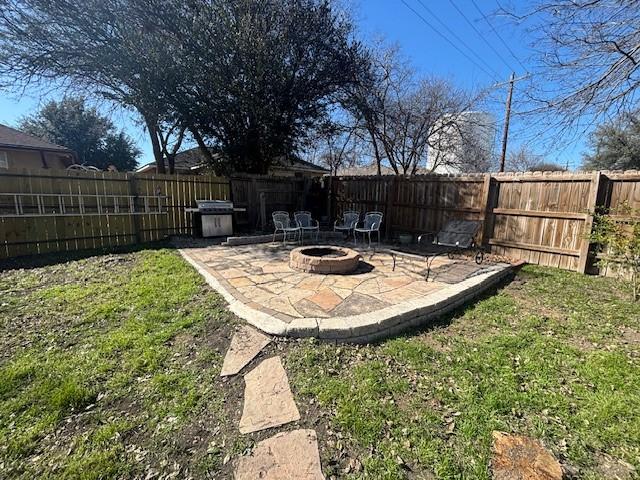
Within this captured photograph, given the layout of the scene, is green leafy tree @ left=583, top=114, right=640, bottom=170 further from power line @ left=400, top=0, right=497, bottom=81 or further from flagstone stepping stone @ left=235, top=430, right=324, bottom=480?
flagstone stepping stone @ left=235, top=430, right=324, bottom=480

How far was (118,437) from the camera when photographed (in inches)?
68.3

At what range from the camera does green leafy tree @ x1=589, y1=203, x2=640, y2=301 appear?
13.1 feet

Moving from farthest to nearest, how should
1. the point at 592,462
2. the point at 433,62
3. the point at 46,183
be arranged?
the point at 433,62 < the point at 46,183 < the point at 592,462

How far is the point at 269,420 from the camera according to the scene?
6.03ft

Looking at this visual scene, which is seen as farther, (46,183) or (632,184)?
(46,183)

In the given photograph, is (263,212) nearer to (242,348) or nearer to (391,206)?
(391,206)

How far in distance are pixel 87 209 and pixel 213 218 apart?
254cm

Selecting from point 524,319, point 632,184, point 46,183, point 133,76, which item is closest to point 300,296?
point 524,319

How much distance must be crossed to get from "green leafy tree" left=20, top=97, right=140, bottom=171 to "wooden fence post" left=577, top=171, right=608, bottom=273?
2255 centimetres

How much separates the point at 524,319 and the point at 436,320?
101 centimetres

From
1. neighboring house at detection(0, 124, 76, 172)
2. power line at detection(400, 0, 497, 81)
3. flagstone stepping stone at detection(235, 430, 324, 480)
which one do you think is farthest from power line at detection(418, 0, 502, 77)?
neighboring house at detection(0, 124, 76, 172)

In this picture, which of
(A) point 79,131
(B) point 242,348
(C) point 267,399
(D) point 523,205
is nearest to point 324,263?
(B) point 242,348

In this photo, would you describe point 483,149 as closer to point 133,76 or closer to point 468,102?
point 468,102

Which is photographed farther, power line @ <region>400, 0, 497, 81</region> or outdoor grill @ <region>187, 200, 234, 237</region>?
outdoor grill @ <region>187, 200, 234, 237</region>
